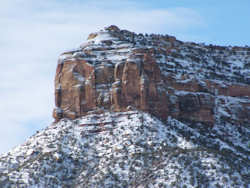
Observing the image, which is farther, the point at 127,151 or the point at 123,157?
the point at 127,151

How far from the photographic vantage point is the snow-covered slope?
575 feet

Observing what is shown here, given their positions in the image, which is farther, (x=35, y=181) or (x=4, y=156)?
(x=4, y=156)

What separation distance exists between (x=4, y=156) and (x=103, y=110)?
18610 millimetres

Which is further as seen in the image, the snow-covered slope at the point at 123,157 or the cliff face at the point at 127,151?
the cliff face at the point at 127,151

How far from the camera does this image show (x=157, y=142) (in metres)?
187

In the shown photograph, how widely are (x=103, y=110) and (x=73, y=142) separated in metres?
9.57

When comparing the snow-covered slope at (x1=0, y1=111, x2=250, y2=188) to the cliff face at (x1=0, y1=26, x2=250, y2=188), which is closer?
the snow-covered slope at (x1=0, y1=111, x2=250, y2=188)

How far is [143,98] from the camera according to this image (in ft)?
648

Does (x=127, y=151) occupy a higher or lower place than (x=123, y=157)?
higher

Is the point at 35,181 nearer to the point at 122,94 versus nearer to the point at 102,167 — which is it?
the point at 102,167

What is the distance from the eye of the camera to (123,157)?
599ft

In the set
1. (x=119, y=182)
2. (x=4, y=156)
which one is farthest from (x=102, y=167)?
(x=4, y=156)

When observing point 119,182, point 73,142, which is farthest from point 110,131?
point 119,182

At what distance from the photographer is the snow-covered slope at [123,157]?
17525cm
